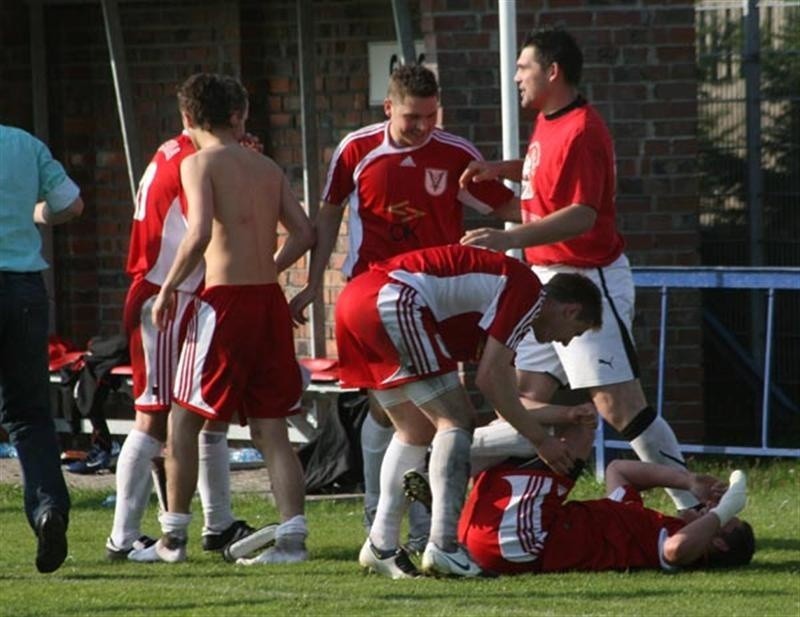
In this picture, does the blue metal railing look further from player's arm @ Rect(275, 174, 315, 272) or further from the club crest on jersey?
player's arm @ Rect(275, 174, 315, 272)

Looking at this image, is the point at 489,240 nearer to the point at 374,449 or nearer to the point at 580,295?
the point at 580,295

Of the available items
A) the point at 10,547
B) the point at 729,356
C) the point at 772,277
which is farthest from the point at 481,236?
the point at 729,356

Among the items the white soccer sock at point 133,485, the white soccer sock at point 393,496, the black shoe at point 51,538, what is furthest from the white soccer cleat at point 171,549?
the white soccer sock at point 393,496

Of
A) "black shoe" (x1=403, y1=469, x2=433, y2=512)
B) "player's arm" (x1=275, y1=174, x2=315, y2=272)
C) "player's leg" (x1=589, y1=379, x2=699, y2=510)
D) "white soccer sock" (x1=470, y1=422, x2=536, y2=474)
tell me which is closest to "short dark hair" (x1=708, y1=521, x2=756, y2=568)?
"player's leg" (x1=589, y1=379, x2=699, y2=510)

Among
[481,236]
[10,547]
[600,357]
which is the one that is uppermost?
[481,236]

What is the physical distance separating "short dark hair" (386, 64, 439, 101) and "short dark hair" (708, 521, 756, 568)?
81.6 inches

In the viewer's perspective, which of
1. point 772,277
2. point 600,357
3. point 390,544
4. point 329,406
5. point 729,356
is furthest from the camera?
point 729,356

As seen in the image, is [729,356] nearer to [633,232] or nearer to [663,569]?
[633,232]

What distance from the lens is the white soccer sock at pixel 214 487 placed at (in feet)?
29.6

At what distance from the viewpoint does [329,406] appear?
11859 millimetres

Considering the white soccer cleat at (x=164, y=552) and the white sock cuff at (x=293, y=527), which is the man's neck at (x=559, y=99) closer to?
the white sock cuff at (x=293, y=527)

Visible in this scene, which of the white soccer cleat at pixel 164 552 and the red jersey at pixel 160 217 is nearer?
the white soccer cleat at pixel 164 552

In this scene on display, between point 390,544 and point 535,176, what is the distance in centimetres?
169

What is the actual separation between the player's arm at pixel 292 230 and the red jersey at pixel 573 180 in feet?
→ 2.96
